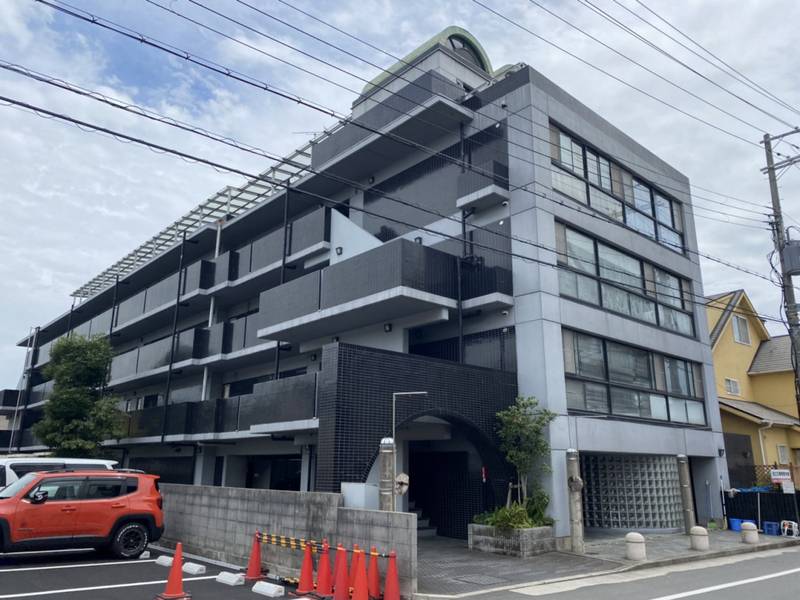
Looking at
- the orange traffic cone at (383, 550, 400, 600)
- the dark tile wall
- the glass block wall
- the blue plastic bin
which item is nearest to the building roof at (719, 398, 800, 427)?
the blue plastic bin

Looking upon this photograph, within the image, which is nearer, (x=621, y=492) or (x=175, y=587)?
(x=175, y=587)

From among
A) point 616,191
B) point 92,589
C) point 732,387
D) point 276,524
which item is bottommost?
point 92,589

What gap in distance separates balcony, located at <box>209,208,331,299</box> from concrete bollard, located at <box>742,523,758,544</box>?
46.8 feet

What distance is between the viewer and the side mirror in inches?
453

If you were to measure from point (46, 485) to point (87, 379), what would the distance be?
11861 millimetres

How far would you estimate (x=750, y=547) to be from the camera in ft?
50.1

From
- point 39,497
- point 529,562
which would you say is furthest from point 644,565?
point 39,497

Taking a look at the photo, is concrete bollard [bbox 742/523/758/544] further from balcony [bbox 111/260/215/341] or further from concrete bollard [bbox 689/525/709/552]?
balcony [bbox 111/260/215/341]

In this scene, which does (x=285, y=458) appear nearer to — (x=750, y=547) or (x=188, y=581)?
(x=188, y=581)

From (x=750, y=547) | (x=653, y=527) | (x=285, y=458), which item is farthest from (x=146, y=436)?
(x=750, y=547)

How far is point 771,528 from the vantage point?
59.3 ft

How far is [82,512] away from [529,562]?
29.5 ft

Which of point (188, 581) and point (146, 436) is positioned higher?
point (146, 436)

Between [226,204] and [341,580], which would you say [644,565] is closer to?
[341,580]
